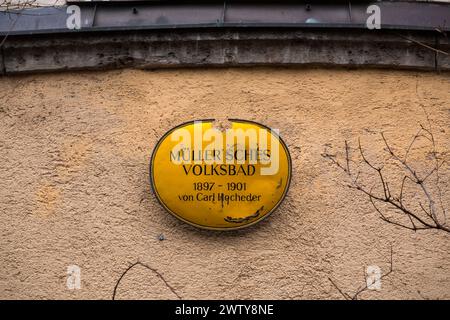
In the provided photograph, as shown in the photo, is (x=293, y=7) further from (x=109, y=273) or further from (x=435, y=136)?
(x=109, y=273)

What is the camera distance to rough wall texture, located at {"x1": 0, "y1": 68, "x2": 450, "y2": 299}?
4461 millimetres

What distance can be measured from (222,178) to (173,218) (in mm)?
473

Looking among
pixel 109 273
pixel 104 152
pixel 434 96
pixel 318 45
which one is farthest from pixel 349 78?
pixel 109 273

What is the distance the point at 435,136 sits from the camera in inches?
183

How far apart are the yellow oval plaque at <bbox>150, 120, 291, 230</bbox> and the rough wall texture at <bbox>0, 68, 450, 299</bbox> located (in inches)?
5.8

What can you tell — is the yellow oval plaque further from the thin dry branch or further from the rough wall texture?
the thin dry branch

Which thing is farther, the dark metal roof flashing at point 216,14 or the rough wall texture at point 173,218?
the dark metal roof flashing at point 216,14

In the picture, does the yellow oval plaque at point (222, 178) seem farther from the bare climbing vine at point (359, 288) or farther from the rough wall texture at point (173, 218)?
the bare climbing vine at point (359, 288)

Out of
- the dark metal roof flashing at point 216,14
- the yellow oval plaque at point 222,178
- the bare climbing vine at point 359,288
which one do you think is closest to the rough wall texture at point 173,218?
the bare climbing vine at point 359,288

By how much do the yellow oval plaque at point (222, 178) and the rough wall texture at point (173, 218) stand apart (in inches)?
5.8

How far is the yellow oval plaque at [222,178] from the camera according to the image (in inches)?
175

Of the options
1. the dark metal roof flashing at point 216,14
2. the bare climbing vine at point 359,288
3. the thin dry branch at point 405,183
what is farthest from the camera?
the dark metal roof flashing at point 216,14

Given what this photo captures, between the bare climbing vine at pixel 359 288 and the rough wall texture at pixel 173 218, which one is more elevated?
the rough wall texture at pixel 173 218

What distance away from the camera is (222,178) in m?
4.47
